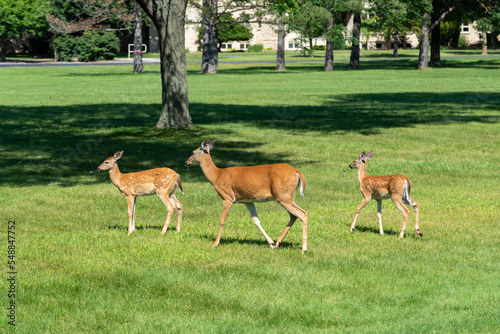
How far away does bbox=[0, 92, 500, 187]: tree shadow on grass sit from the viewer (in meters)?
16.1

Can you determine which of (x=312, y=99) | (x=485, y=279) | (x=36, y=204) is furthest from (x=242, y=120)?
(x=485, y=279)

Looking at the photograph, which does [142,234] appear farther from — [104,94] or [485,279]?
[104,94]

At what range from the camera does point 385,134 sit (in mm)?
20953

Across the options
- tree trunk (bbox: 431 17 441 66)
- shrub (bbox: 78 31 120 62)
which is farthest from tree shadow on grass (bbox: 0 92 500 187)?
shrub (bbox: 78 31 120 62)

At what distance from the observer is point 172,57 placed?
2184 centimetres

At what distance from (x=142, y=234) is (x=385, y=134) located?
12.7 metres

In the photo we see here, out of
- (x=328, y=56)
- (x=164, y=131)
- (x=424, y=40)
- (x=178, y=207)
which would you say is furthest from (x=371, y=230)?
(x=424, y=40)

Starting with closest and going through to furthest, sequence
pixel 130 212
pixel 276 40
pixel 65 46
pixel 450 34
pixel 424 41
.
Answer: pixel 130 212
pixel 424 41
pixel 65 46
pixel 450 34
pixel 276 40

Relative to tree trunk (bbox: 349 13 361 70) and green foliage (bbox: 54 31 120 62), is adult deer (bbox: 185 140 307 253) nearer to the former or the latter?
tree trunk (bbox: 349 13 361 70)

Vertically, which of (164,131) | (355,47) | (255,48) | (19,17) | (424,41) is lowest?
(164,131)

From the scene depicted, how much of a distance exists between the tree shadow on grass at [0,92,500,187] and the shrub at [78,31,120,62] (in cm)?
4657

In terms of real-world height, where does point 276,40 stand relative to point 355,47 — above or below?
above

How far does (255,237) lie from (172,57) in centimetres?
1318

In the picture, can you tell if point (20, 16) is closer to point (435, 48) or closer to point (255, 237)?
point (435, 48)
